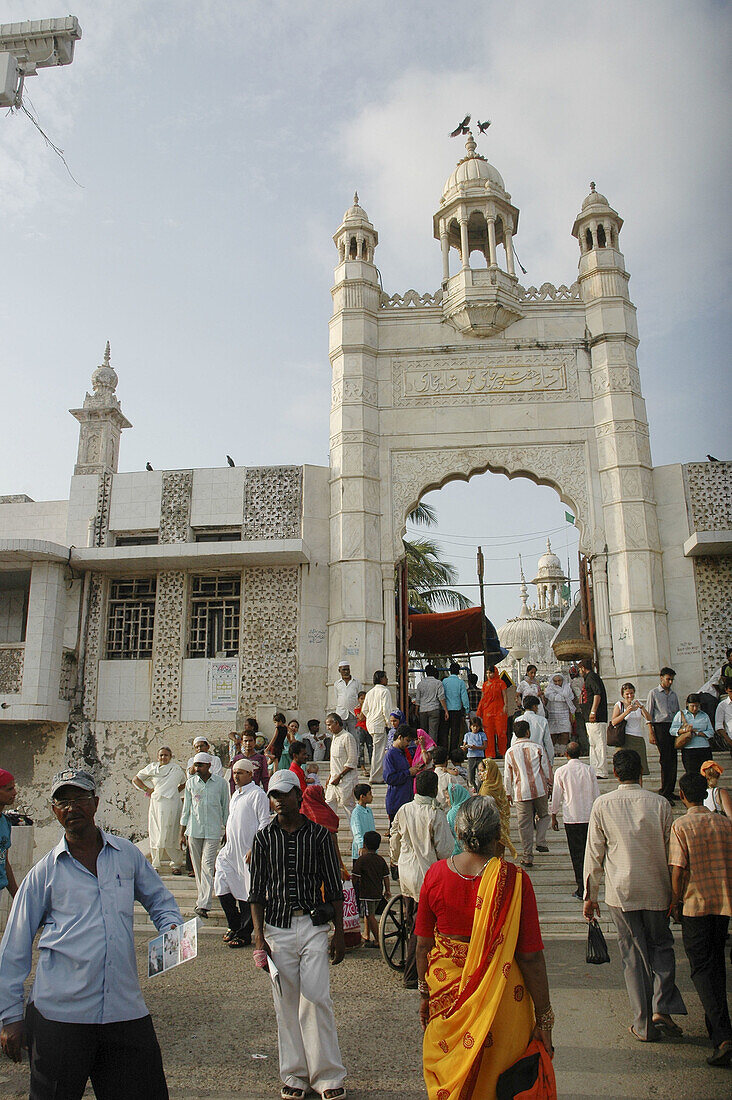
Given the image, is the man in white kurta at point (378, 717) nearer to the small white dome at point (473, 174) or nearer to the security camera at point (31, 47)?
the security camera at point (31, 47)

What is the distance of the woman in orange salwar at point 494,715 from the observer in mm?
11195

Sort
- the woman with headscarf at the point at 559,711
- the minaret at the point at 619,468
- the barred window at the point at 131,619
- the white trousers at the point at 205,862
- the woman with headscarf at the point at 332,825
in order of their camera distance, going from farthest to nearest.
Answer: the barred window at the point at 131,619 → the minaret at the point at 619,468 → the woman with headscarf at the point at 559,711 → the white trousers at the point at 205,862 → the woman with headscarf at the point at 332,825

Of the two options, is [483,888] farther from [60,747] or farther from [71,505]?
[71,505]

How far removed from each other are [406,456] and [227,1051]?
1099 cm

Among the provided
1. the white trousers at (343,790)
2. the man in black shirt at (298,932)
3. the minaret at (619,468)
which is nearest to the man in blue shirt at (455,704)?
the minaret at (619,468)

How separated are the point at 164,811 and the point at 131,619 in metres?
5.49

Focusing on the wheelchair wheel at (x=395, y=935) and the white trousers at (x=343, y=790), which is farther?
the white trousers at (x=343, y=790)

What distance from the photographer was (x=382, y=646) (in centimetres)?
1353

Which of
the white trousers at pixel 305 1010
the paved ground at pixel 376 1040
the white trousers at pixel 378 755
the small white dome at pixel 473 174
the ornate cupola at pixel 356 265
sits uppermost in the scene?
the small white dome at pixel 473 174

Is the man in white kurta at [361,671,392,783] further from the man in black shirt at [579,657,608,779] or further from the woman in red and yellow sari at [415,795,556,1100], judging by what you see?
the woman in red and yellow sari at [415,795,556,1100]

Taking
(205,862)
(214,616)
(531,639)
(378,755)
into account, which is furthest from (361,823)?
(531,639)

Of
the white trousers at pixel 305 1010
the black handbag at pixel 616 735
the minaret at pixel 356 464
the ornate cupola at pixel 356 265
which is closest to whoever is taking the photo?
the white trousers at pixel 305 1010

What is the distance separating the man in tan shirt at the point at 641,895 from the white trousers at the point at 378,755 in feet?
19.1

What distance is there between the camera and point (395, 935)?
608 centimetres
